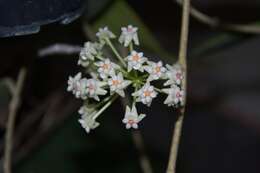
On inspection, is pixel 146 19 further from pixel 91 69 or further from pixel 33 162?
pixel 91 69

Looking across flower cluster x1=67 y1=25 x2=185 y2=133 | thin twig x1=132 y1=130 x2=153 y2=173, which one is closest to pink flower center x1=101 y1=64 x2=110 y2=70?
flower cluster x1=67 y1=25 x2=185 y2=133

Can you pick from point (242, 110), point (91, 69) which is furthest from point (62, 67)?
point (242, 110)

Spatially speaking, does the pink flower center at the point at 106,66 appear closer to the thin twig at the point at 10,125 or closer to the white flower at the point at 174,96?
the white flower at the point at 174,96

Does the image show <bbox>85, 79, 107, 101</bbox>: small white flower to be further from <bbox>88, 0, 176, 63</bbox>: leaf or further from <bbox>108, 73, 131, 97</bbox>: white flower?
<bbox>88, 0, 176, 63</bbox>: leaf

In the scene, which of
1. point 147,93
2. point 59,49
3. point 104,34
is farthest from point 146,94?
point 59,49

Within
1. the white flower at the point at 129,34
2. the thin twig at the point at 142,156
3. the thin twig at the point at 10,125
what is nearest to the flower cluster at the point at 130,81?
the white flower at the point at 129,34
